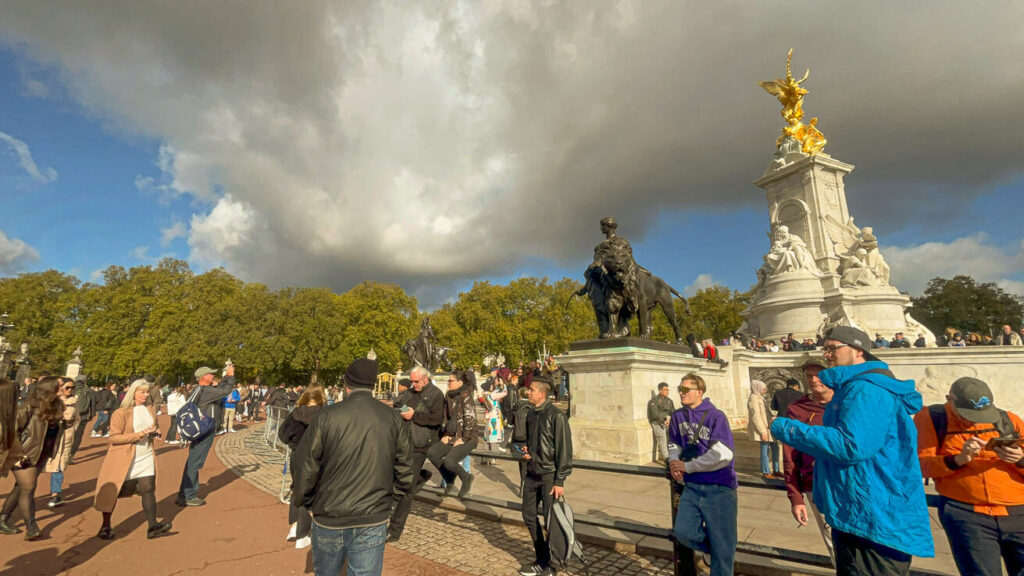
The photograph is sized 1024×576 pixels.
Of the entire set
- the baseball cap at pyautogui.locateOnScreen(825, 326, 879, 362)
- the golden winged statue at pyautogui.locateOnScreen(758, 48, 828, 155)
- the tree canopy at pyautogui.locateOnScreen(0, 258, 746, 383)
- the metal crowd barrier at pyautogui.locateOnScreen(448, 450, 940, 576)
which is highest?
the golden winged statue at pyautogui.locateOnScreen(758, 48, 828, 155)

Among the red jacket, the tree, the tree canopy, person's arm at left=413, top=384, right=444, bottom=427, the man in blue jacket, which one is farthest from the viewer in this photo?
the tree

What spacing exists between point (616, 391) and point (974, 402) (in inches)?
260

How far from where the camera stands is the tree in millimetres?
46844

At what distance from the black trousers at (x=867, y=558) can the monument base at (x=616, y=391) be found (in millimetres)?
6239

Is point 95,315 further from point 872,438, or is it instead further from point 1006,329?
point 1006,329

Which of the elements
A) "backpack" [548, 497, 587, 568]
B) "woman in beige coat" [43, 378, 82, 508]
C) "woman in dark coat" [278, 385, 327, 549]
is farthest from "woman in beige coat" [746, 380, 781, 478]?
"woman in beige coat" [43, 378, 82, 508]

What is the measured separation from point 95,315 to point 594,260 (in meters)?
49.3

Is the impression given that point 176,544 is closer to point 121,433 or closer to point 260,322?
point 121,433

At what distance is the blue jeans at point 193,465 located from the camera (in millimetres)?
7004

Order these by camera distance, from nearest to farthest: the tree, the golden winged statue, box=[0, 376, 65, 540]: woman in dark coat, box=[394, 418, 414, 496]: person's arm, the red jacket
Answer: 1. box=[394, 418, 414, 496]: person's arm
2. the red jacket
3. box=[0, 376, 65, 540]: woman in dark coat
4. the golden winged statue
5. the tree

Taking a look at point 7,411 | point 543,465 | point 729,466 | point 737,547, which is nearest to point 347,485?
point 543,465

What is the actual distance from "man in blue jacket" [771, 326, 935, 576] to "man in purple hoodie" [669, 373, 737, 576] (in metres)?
0.94

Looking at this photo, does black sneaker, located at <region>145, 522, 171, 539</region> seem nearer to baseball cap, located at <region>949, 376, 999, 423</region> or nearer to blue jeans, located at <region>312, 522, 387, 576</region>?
blue jeans, located at <region>312, 522, 387, 576</region>

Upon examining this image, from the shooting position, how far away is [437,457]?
613 cm
